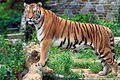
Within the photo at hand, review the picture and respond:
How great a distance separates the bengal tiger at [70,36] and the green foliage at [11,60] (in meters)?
1.40

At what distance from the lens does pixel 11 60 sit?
7.38m

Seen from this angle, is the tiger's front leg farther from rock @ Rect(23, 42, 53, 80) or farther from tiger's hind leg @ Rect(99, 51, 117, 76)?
tiger's hind leg @ Rect(99, 51, 117, 76)

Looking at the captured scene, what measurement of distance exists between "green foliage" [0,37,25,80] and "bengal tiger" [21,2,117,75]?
1404 millimetres

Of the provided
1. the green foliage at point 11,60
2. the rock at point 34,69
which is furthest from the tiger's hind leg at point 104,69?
the green foliage at point 11,60

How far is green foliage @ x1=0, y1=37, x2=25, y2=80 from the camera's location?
6.40 m

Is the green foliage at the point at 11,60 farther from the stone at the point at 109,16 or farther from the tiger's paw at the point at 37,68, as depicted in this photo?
the stone at the point at 109,16

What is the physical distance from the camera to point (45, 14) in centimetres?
549

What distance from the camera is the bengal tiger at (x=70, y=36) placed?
17.7 ft

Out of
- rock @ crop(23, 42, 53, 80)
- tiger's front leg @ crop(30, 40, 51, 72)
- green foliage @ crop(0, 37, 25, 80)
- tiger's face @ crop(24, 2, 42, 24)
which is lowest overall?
green foliage @ crop(0, 37, 25, 80)

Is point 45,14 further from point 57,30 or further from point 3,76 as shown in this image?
point 3,76

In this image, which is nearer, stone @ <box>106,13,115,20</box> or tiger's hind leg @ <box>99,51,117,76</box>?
tiger's hind leg @ <box>99,51,117,76</box>

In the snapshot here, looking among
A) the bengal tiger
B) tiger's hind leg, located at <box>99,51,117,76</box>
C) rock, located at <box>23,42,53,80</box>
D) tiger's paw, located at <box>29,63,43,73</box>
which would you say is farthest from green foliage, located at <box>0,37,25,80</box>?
tiger's hind leg, located at <box>99,51,117,76</box>

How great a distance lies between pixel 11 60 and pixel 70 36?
8.67 ft

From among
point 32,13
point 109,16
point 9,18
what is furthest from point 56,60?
point 9,18
